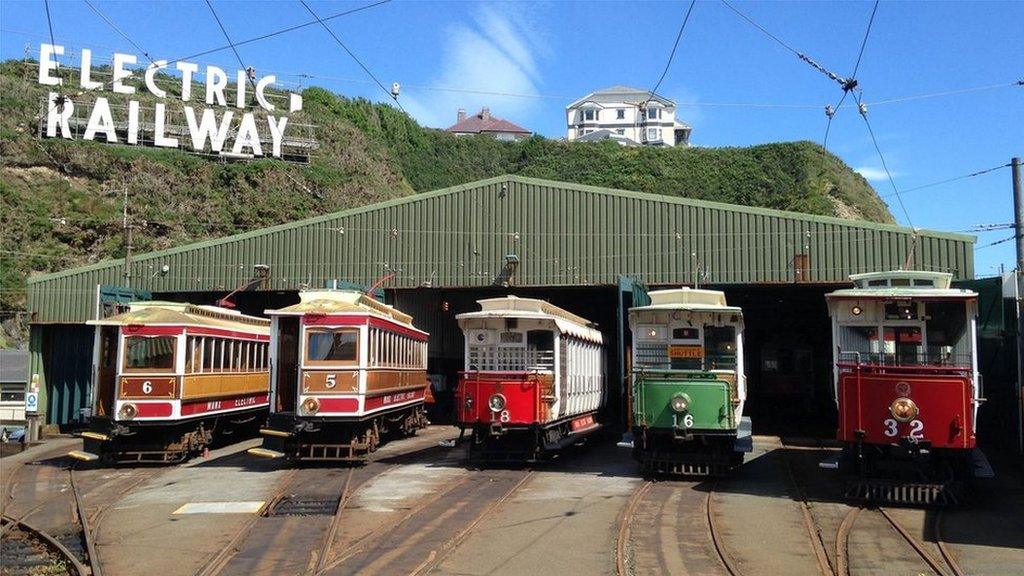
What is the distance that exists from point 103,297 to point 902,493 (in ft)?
66.0

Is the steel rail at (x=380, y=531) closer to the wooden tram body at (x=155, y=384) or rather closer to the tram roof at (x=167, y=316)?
the wooden tram body at (x=155, y=384)

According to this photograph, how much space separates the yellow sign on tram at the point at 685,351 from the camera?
14.8 m

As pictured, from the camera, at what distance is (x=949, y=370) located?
446 inches

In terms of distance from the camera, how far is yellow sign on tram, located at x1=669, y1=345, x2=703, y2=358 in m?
14.8

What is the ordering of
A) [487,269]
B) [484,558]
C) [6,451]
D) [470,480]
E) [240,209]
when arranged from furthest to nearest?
[240,209], [487,269], [6,451], [470,480], [484,558]

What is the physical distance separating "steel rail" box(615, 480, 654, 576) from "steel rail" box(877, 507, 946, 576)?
9.63ft

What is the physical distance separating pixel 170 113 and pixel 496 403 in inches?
1643

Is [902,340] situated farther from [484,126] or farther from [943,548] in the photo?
[484,126]

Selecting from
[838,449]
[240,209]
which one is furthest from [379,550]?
[240,209]

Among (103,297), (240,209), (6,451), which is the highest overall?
(240,209)

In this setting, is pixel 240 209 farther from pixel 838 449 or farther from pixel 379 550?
pixel 379 550

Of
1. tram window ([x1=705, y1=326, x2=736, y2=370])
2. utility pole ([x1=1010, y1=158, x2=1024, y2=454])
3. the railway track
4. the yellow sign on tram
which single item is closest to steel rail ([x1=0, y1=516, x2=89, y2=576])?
the railway track

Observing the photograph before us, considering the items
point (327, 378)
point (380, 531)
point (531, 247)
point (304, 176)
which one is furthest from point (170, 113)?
point (380, 531)

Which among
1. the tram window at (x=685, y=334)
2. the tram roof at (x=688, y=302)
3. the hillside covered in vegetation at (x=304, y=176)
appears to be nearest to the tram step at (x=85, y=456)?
the tram roof at (x=688, y=302)
